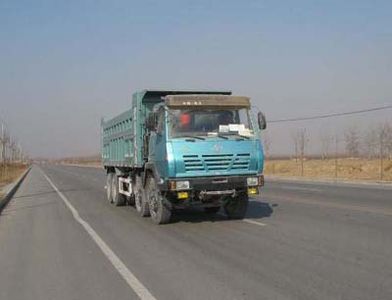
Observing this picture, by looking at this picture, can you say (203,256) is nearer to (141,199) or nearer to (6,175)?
(141,199)

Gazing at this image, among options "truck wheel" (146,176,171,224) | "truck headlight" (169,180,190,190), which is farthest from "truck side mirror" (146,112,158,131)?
"truck headlight" (169,180,190,190)

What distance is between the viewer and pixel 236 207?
1505 cm

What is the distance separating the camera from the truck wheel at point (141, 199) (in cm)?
1590

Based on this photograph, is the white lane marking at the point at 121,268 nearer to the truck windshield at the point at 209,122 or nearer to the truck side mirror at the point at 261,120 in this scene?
the truck windshield at the point at 209,122

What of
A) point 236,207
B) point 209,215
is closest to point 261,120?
point 236,207

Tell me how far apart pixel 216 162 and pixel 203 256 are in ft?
12.7

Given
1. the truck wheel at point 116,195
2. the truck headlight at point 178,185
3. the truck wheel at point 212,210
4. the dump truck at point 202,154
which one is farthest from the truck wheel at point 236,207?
the truck wheel at point 116,195

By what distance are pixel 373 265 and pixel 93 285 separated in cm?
389

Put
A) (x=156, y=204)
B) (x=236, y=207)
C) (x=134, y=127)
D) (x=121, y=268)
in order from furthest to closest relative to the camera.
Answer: (x=134, y=127)
(x=236, y=207)
(x=156, y=204)
(x=121, y=268)

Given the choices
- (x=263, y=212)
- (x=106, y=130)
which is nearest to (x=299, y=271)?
(x=263, y=212)

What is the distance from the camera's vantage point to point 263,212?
16.7m

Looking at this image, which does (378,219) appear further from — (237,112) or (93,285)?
(93,285)

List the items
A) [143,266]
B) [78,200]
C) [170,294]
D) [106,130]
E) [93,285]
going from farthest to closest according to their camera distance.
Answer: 1. [78,200]
2. [106,130]
3. [143,266]
4. [93,285]
5. [170,294]

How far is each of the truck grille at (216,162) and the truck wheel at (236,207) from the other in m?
1.33
